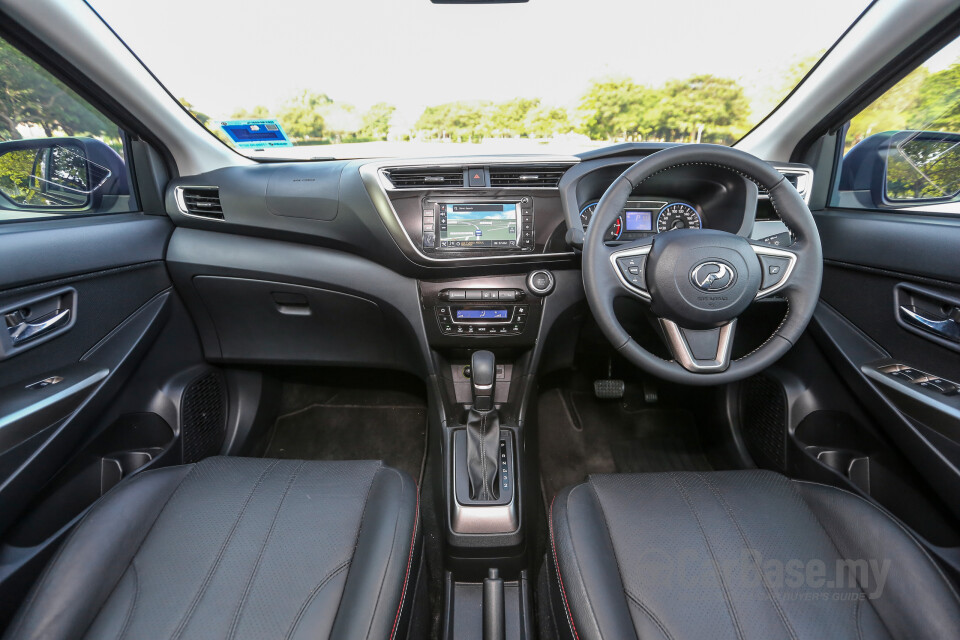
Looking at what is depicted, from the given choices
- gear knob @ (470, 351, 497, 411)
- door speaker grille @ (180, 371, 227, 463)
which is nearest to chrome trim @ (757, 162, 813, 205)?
gear knob @ (470, 351, 497, 411)

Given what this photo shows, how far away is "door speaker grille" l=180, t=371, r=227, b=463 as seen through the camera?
195 centimetres

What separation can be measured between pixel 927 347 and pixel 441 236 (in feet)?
4.70

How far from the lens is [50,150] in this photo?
167 cm

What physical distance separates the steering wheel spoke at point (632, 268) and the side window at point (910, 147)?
0.90m

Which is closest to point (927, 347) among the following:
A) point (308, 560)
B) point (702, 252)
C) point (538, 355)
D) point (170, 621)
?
point (702, 252)

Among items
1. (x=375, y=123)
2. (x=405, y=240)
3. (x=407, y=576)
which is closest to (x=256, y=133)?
(x=375, y=123)

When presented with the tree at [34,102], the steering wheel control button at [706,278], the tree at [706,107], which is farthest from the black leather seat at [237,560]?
the tree at [706,107]

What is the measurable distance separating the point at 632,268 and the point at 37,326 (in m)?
1.63

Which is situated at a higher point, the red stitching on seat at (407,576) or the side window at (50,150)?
the side window at (50,150)

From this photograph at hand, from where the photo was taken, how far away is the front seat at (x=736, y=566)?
0.99 m

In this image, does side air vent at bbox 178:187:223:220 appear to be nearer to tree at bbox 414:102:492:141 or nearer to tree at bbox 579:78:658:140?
tree at bbox 414:102:492:141

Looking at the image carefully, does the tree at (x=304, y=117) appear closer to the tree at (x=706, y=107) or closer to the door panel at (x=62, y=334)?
the door panel at (x=62, y=334)

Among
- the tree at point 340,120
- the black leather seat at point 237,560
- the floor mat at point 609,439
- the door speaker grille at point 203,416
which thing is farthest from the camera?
the floor mat at point 609,439

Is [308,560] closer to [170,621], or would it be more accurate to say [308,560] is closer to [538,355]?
[170,621]
